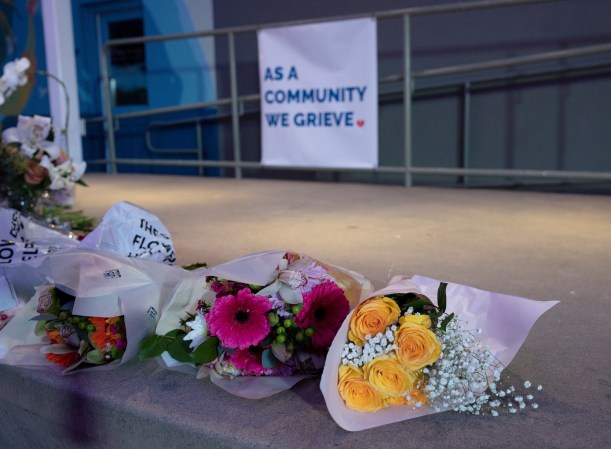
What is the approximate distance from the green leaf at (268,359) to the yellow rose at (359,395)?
184 mm

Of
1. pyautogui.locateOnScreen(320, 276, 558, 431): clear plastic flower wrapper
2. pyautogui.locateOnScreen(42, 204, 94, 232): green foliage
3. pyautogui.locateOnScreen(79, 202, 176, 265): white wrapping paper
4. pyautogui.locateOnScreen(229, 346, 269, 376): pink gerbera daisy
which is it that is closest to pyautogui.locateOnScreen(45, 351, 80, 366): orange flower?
pyautogui.locateOnScreen(79, 202, 176, 265): white wrapping paper

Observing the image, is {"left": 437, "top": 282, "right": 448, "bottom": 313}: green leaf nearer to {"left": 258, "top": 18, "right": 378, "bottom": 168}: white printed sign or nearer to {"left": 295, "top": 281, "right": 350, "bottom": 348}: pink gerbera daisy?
{"left": 295, "top": 281, "right": 350, "bottom": 348}: pink gerbera daisy

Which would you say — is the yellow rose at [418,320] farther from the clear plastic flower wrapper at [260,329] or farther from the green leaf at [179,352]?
the green leaf at [179,352]

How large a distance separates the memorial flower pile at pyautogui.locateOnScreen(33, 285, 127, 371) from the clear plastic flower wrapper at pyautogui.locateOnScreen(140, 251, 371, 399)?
89 mm

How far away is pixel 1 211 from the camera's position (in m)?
1.89

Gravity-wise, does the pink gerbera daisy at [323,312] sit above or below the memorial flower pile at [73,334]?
above

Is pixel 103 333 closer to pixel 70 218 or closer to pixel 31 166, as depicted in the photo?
pixel 31 166

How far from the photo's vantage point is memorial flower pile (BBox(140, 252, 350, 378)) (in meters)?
1.37

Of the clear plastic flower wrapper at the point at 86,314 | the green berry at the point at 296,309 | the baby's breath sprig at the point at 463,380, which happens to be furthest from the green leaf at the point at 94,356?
the baby's breath sprig at the point at 463,380

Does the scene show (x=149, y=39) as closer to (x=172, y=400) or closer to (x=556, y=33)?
(x=556, y=33)

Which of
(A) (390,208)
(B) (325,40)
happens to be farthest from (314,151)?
(A) (390,208)

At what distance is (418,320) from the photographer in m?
1.26

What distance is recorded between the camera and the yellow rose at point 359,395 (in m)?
1.22

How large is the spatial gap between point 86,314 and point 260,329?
39cm
